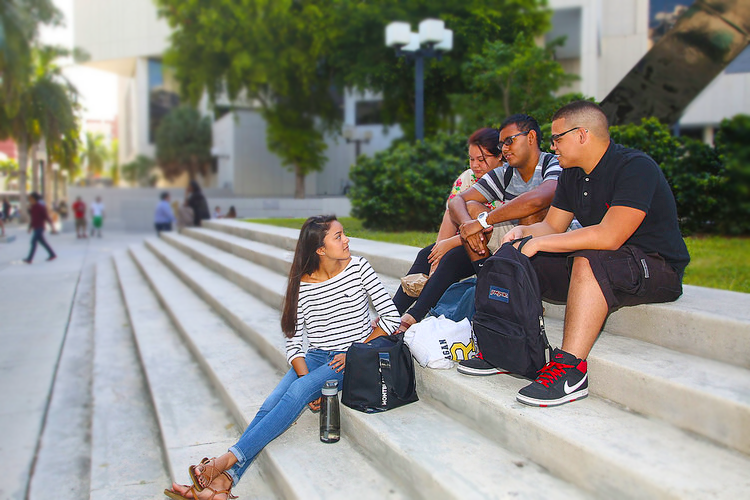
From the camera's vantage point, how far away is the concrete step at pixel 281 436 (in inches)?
107


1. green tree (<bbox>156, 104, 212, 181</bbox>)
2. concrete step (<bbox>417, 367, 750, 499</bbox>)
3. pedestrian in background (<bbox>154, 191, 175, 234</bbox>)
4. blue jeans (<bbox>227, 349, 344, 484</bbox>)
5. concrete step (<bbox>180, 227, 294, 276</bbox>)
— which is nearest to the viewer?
concrete step (<bbox>417, 367, 750, 499</bbox>)

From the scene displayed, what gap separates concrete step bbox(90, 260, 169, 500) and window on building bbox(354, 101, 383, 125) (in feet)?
89.2

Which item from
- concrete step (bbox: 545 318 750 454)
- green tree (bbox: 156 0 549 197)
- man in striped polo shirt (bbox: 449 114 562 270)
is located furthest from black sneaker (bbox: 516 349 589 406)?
green tree (bbox: 156 0 549 197)

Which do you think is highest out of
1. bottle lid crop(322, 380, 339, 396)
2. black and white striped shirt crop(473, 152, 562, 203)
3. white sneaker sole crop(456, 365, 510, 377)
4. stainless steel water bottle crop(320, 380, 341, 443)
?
black and white striped shirt crop(473, 152, 562, 203)

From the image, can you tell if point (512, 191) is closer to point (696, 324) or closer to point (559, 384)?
point (696, 324)

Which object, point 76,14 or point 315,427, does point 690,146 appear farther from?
point 76,14

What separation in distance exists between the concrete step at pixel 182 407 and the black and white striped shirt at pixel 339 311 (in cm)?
80

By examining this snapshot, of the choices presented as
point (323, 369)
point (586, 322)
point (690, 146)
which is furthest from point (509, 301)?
point (690, 146)

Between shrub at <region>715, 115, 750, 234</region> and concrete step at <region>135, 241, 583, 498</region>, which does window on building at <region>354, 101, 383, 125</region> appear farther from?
concrete step at <region>135, 241, 583, 498</region>

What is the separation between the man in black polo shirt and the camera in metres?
2.73

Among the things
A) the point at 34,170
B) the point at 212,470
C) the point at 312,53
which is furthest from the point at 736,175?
the point at 34,170

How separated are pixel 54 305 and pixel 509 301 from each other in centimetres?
862

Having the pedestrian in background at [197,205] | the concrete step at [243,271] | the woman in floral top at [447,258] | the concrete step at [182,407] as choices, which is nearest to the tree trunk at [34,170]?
the pedestrian in background at [197,205]

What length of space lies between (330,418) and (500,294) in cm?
112
